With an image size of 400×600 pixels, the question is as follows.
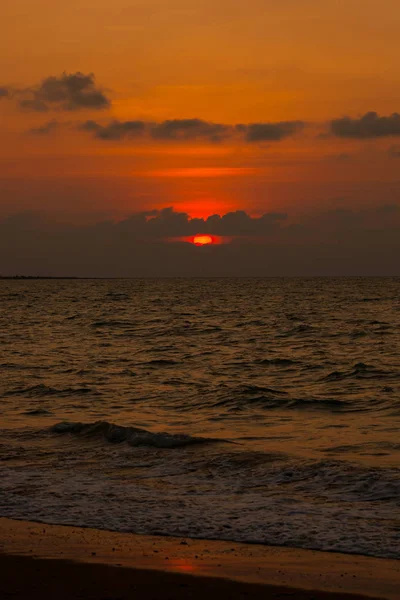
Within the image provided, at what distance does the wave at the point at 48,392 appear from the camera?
21.4 metres

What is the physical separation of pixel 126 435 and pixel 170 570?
756 cm

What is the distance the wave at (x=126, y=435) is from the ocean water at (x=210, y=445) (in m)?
0.04

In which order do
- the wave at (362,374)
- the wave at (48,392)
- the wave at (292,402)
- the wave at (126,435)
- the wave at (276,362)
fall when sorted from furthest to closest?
the wave at (276,362) < the wave at (362,374) < the wave at (48,392) < the wave at (292,402) < the wave at (126,435)

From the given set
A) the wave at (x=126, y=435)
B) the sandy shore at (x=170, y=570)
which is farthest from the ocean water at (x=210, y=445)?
the sandy shore at (x=170, y=570)

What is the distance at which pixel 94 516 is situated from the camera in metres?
9.70

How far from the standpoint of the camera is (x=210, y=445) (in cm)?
1439

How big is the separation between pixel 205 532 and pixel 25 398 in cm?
1268

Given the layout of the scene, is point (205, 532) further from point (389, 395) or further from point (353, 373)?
point (353, 373)

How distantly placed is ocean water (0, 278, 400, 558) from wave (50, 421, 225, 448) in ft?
0.14

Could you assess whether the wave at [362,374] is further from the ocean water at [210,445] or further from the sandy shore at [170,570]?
the sandy shore at [170,570]

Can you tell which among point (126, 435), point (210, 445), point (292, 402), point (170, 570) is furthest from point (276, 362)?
point (170, 570)

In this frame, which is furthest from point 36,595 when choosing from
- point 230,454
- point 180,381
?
point 180,381

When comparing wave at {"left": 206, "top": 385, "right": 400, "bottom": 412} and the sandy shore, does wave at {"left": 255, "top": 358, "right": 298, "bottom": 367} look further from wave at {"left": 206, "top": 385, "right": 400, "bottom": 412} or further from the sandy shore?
the sandy shore

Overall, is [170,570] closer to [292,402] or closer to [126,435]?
[126,435]
